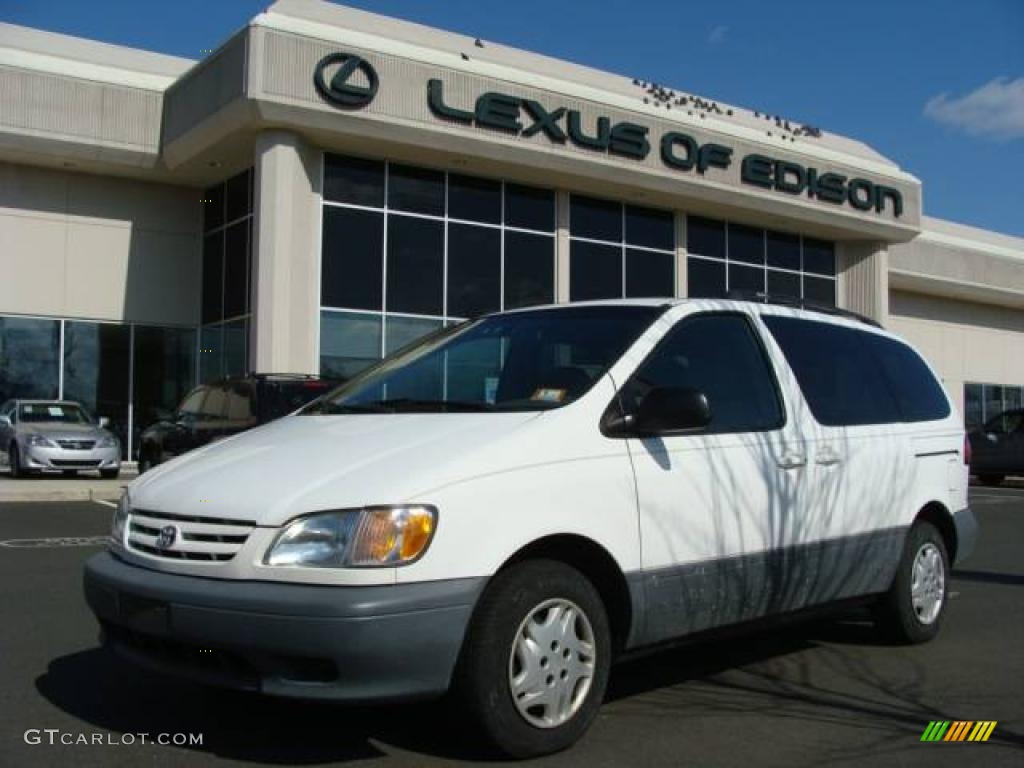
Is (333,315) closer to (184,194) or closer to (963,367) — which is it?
(184,194)

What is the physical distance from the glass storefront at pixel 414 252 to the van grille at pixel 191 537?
1654cm

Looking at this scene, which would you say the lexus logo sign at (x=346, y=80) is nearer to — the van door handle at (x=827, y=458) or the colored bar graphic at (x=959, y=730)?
the van door handle at (x=827, y=458)

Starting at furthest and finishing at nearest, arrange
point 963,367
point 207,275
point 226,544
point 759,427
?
point 963,367 → point 207,275 → point 759,427 → point 226,544

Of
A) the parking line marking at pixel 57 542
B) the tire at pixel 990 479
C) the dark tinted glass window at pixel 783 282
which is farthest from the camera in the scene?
the dark tinted glass window at pixel 783 282

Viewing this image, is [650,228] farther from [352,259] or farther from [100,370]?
[100,370]

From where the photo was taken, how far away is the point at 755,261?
2750 centimetres

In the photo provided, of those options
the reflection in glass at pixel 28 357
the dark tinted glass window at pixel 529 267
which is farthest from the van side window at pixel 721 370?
the reflection in glass at pixel 28 357

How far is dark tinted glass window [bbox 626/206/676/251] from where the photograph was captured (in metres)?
25.0

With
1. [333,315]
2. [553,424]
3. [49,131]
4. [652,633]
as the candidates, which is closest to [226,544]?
[553,424]

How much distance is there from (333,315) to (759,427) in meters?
16.3

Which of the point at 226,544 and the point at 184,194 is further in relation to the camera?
the point at 184,194

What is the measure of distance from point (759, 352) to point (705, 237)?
71.8ft

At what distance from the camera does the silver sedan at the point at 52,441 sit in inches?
699

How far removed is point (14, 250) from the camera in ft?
70.2
